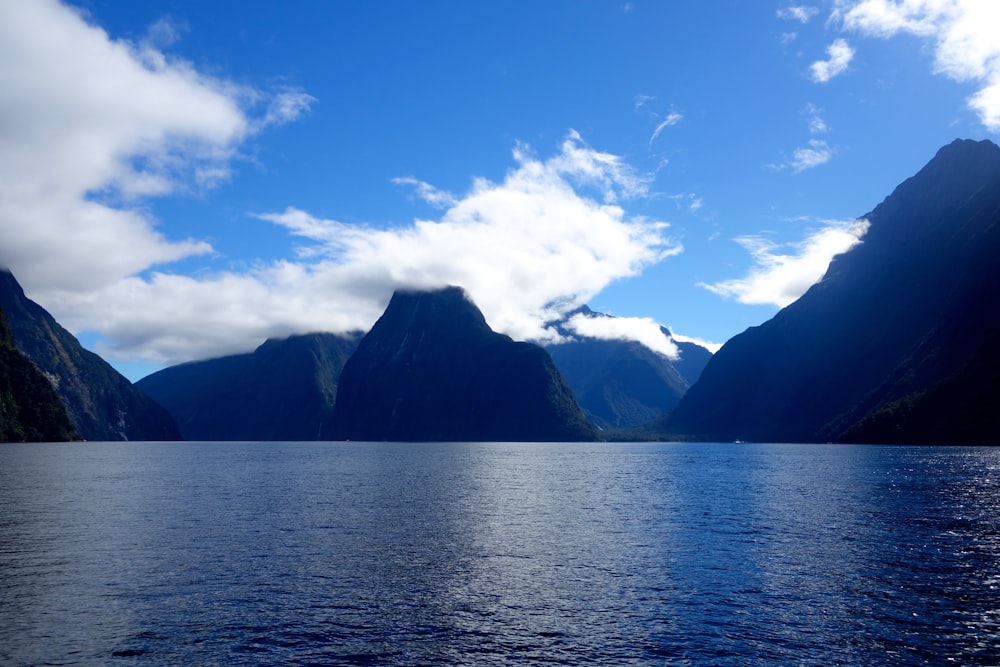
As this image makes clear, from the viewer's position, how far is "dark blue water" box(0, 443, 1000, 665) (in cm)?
3219

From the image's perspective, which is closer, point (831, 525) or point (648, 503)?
point (831, 525)

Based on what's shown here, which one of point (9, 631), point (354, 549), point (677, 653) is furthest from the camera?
point (354, 549)

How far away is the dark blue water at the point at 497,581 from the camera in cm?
3219

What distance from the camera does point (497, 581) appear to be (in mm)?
45000

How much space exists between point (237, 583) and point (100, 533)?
26596 mm

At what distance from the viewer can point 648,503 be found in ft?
300

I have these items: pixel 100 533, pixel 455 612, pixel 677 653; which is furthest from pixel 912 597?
pixel 100 533

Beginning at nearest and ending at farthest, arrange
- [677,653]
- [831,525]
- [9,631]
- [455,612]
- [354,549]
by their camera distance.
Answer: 1. [677,653]
2. [9,631]
3. [455,612]
4. [354,549]
5. [831,525]

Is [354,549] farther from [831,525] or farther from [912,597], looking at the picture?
[831,525]

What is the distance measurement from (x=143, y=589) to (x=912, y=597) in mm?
46545

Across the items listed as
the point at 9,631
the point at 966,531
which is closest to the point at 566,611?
the point at 9,631

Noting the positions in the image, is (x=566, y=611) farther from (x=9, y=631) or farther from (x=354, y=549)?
(x=9, y=631)

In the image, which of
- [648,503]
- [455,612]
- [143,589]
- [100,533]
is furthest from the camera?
[648,503]

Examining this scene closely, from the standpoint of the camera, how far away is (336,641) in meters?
33.0
